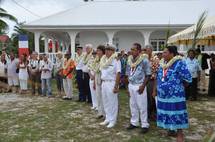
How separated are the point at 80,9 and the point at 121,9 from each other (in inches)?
115

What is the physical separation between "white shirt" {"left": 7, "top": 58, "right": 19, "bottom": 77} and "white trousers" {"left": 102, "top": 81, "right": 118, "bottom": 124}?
26.6 feet

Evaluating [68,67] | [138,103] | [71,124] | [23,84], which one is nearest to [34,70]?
[23,84]

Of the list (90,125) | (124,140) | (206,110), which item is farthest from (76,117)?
(206,110)

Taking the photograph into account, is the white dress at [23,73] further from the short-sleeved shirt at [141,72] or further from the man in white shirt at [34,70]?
the short-sleeved shirt at [141,72]

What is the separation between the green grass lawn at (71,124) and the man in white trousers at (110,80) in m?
0.40

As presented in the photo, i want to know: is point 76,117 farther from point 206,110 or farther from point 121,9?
point 121,9

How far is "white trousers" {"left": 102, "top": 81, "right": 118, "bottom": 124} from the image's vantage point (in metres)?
8.95

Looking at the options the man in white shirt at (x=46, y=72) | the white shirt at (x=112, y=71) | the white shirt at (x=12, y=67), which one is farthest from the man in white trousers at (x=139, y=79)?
the white shirt at (x=12, y=67)

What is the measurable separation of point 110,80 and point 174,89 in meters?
2.01

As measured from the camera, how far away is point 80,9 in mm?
28844

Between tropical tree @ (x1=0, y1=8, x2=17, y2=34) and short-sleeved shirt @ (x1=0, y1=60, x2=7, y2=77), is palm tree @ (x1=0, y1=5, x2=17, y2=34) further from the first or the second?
short-sleeved shirt @ (x1=0, y1=60, x2=7, y2=77)

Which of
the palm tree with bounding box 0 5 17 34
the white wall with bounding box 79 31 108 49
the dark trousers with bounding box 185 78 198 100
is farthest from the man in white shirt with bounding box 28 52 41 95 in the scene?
the palm tree with bounding box 0 5 17 34

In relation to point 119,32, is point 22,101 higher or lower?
lower

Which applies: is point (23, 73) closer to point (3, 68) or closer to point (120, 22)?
point (3, 68)
